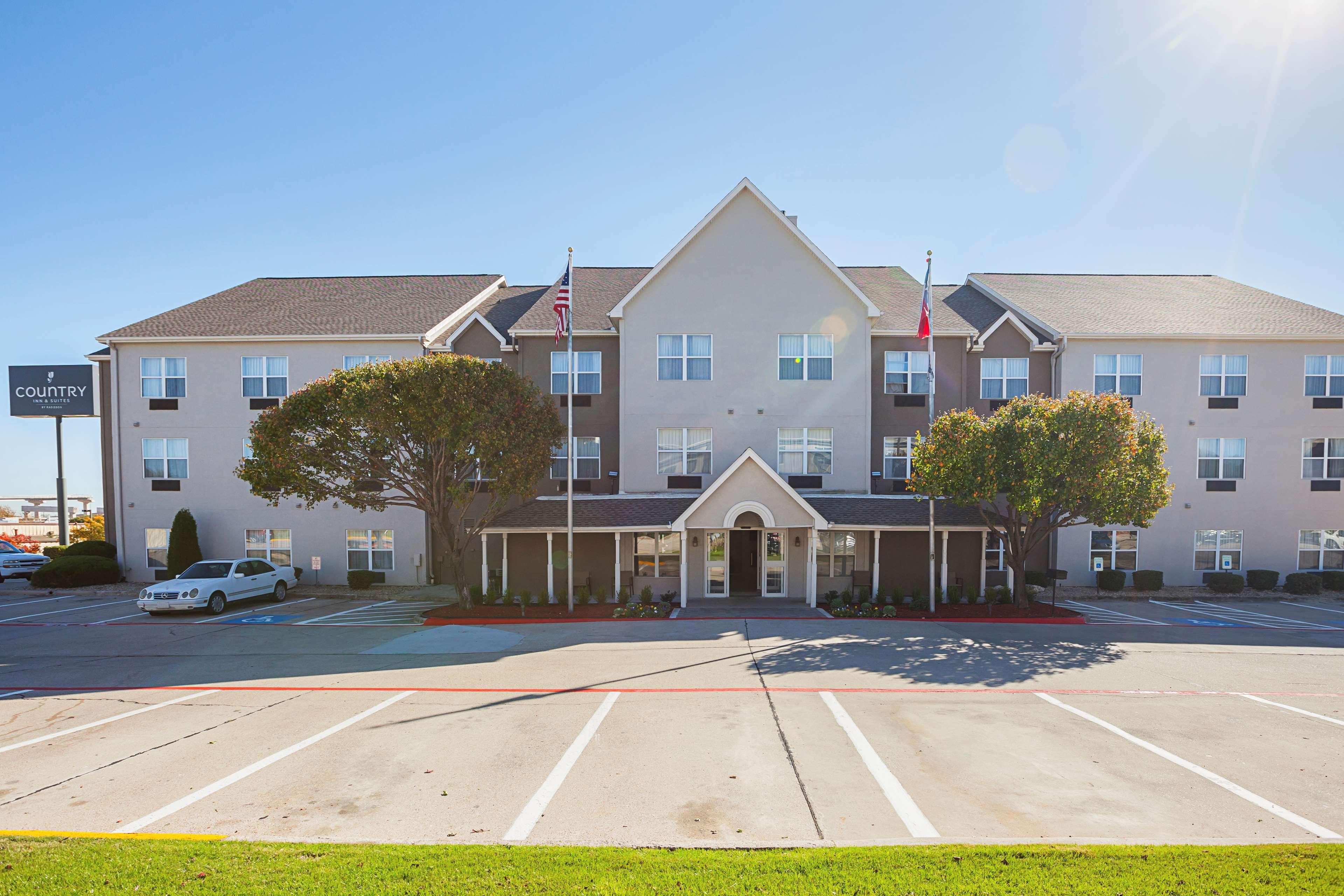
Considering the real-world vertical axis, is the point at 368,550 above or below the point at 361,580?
above

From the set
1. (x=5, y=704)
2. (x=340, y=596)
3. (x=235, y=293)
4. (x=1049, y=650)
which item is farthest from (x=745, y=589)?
(x=235, y=293)

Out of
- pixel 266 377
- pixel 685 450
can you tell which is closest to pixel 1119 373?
pixel 685 450

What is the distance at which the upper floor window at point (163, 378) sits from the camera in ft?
87.8

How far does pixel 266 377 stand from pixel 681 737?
2461 centimetres

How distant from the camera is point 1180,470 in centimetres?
2481

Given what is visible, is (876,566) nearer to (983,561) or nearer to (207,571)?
(983,561)

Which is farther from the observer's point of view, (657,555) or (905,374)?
(905,374)

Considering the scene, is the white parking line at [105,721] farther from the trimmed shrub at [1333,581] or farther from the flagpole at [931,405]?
the trimmed shrub at [1333,581]

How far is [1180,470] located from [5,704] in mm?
33463

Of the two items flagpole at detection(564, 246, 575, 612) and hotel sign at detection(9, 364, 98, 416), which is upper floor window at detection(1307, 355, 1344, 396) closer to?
flagpole at detection(564, 246, 575, 612)

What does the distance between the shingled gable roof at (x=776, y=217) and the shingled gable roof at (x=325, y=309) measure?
29.5 feet

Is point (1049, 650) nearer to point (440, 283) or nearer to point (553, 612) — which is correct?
point (553, 612)

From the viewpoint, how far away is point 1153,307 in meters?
27.3

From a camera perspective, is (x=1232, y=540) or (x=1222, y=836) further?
(x=1232, y=540)
